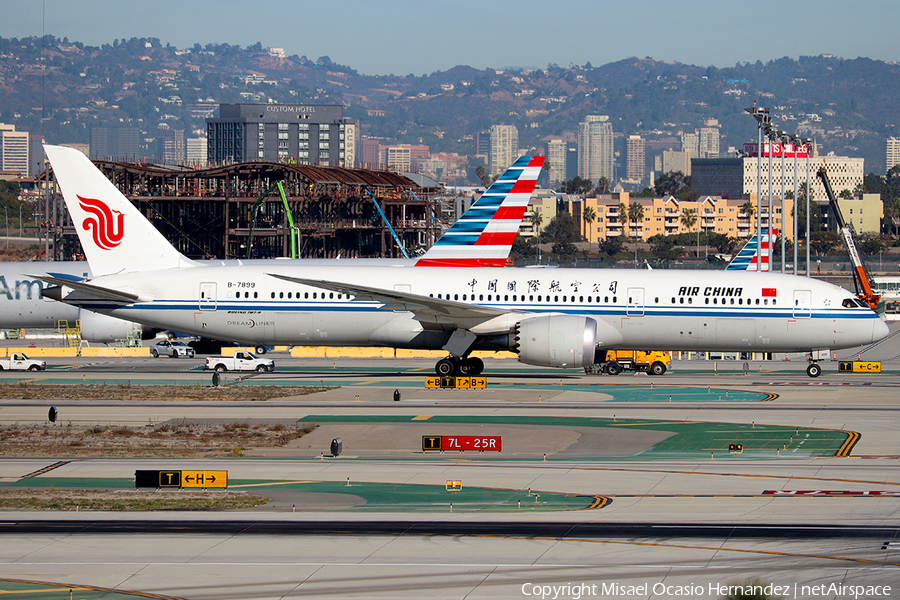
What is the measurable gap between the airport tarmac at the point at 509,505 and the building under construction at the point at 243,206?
216ft

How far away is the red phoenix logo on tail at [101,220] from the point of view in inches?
1724

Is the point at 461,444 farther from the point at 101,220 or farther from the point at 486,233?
the point at 101,220

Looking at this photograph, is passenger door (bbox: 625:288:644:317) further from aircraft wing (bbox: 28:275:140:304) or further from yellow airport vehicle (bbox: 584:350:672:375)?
aircraft wing (bbox: 28:275:140:304)

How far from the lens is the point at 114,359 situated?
59625 millimetres

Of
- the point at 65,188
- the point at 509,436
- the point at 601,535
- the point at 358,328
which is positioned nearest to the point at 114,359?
the point at 65,188

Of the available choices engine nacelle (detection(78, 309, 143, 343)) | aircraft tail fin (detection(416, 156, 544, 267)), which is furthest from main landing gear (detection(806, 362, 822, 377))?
engine nacelle (detection(78, 309, 143, 343))

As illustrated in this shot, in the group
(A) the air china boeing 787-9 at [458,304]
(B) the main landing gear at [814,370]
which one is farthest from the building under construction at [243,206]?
(B) the main landing gear at [814,370]

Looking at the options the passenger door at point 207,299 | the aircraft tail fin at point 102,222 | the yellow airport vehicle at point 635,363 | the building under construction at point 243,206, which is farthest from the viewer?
the building under construction at point 243,206

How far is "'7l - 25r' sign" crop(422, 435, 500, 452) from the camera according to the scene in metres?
27.6

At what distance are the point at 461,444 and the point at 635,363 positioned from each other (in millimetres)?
23792

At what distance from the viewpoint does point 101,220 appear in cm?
4384

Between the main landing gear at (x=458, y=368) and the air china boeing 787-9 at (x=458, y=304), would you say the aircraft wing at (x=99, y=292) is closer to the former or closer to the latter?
the air china boeing 787-9 at (x=458, y=304)

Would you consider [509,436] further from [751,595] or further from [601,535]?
[751,595]

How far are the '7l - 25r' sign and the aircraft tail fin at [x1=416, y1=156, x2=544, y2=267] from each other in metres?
19.9
